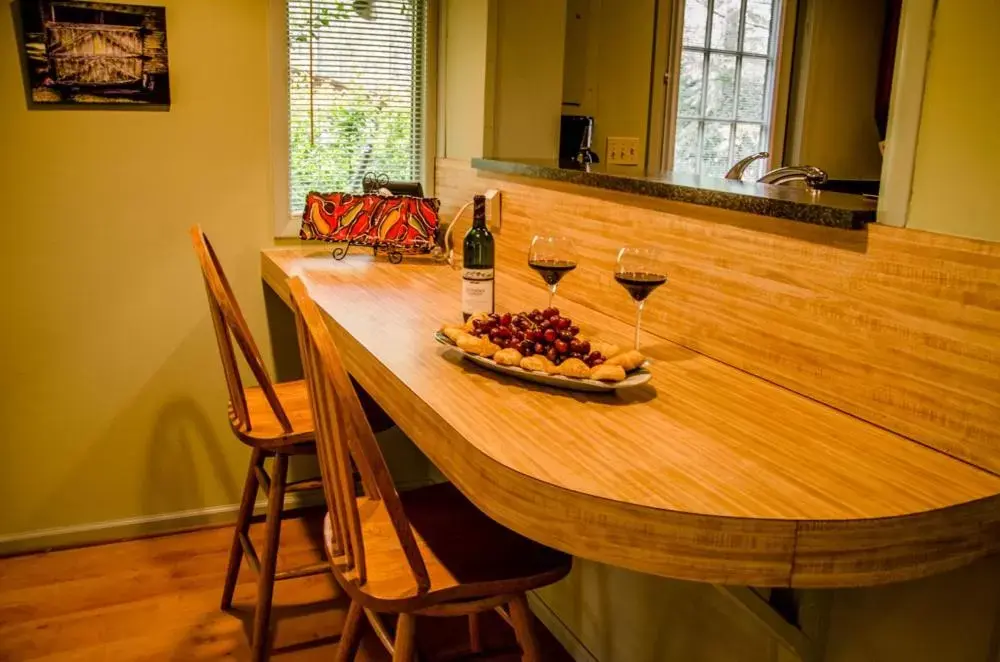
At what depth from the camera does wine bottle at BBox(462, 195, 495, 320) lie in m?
1.83

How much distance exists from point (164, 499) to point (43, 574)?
41 centimetres

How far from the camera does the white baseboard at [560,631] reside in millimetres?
2219

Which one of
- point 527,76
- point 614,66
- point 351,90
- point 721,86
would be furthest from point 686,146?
point 351,90

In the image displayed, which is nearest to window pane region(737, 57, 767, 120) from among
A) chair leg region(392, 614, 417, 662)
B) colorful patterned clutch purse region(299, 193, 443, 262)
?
colorful patterned clutch purse region(299, 193, 443, 262)

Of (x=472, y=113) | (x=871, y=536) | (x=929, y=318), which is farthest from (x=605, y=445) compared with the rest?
(x=472, y=113)

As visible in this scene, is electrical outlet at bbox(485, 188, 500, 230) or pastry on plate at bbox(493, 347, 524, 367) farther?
electrical outlet at bbox(485, 188, 500, 230)

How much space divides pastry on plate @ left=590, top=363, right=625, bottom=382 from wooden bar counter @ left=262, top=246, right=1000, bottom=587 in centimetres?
4

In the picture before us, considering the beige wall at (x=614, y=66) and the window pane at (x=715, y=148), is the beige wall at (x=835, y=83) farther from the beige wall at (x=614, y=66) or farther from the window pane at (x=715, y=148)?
the beige wall at (x=614, y=66)

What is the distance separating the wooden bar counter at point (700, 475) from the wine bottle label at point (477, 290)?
21 centimetres

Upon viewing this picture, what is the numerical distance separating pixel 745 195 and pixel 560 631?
131 centimetres

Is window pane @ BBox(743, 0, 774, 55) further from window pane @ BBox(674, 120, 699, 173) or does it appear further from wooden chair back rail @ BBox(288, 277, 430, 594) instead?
wooden chair back rail @ BBox(288, 277, 430, 594)

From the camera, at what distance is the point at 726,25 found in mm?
3750

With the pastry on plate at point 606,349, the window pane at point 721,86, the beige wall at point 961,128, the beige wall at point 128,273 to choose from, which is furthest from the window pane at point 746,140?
the beige wall at point 961,128

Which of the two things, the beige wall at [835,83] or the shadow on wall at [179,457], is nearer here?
the shadow on wall at [179,457]
